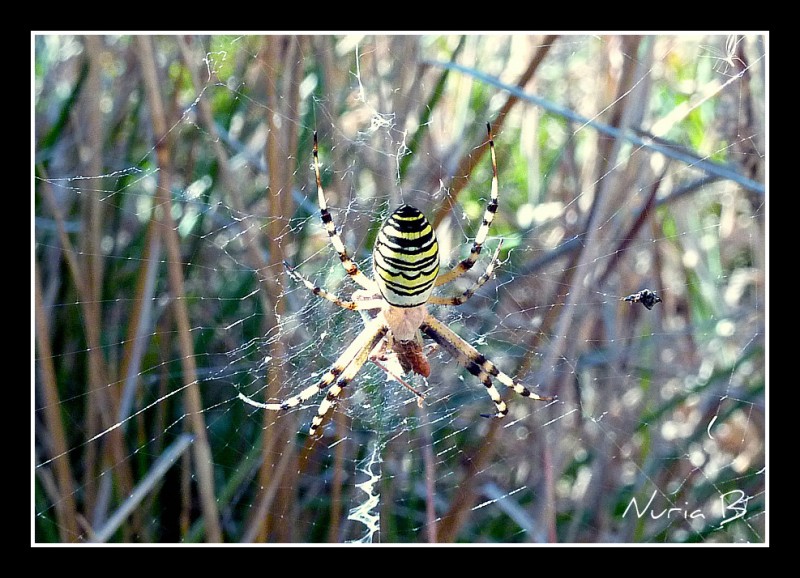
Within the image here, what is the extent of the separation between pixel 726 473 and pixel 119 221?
6.68 ft

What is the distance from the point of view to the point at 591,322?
228 cm

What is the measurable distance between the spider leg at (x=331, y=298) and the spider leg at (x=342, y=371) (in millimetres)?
128

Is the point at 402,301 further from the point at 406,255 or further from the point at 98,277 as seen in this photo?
the point at 98,277

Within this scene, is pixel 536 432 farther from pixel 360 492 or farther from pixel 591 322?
pixel 360 492

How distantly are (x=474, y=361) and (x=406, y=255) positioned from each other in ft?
2.23

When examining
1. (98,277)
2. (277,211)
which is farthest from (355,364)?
(98,277)

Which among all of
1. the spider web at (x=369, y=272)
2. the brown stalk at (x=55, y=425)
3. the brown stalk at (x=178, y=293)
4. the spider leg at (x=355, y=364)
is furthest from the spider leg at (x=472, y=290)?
the brown stalk at (x=55, y=425)

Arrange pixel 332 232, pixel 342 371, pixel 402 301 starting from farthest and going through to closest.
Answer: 1. pixel 342 371
2. pixel 402 301
3. pixel 332 232

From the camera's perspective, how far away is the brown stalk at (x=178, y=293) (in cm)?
190

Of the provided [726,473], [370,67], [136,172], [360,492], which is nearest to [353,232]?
[370,67]

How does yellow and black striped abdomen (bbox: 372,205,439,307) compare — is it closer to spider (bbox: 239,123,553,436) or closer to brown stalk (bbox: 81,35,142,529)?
spider (bbox: 239,123,553,436)

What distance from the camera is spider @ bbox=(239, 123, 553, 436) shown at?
1.73 m

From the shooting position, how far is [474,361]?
7.55 ft

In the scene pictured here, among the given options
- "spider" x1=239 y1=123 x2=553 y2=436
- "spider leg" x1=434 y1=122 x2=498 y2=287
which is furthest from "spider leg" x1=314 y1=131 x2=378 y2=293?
"spider leg" x1=434 y1=122 x2=498 y2=287
